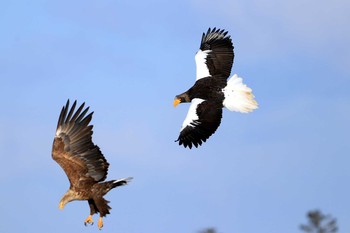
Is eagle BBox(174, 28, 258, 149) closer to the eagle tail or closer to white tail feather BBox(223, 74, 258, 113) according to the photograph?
white tail feather BBox(223, 74, 258, 113)

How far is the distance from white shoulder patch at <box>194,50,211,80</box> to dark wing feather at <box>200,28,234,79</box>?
51 mm

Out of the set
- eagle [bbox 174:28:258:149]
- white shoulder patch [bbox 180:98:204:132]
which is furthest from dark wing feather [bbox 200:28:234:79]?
white shoulder patch [bbox 180:98:204:132]

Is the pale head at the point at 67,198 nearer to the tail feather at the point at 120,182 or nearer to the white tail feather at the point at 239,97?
the tail feather at the point at 120,182

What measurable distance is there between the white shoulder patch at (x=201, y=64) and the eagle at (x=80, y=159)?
2.89 m

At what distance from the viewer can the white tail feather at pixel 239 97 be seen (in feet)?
33.2

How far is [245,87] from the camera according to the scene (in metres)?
10.3

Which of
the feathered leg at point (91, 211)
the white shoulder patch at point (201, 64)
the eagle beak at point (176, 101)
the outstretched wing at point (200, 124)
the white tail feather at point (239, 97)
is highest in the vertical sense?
the white shoulder patch at point (201, 64)

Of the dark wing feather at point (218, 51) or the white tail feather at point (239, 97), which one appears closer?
the white tail feather at point (239, 97)

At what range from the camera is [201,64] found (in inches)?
425

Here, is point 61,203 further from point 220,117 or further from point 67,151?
point 220,117

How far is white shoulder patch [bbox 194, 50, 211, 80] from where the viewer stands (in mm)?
10604

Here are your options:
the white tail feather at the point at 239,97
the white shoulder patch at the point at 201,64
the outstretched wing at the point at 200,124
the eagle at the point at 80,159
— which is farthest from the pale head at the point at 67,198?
the white shoulder patch at the point at 201,64

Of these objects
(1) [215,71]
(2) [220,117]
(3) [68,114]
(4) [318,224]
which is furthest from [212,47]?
(4) [318,224]

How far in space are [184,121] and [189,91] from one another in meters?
0.80
